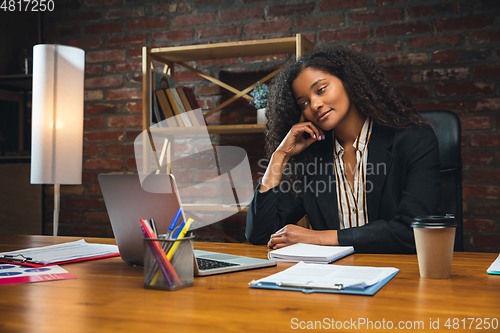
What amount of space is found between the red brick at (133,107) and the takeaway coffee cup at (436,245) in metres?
2.23

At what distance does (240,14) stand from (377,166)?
4.80ft

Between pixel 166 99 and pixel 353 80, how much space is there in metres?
1.11

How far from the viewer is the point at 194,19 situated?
262cm

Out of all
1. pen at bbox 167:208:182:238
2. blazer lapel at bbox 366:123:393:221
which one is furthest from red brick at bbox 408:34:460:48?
pen at bbox 167:208:182:238

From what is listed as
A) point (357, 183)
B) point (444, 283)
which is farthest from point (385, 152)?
point (444, 283)

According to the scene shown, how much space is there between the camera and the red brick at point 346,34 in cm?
234

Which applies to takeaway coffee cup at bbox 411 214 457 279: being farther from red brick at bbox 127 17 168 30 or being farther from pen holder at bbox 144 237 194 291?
red brick at bbox 127 17 168 30

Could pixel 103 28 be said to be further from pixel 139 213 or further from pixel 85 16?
pixel 139 213

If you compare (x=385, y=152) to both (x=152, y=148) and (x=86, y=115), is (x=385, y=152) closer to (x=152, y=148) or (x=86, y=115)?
(x=152, y=148)

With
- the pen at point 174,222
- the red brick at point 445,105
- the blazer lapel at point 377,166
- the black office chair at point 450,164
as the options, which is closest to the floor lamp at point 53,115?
the blazer lapel at point 377,166

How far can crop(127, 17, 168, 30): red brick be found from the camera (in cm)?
268

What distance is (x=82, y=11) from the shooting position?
9.25ft

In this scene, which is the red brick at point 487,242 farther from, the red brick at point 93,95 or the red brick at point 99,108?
the red brick at point 93,95

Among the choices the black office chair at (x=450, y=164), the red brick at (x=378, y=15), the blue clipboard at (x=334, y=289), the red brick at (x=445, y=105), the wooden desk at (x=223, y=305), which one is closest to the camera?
the wooden desk at (x=223, y=305)
